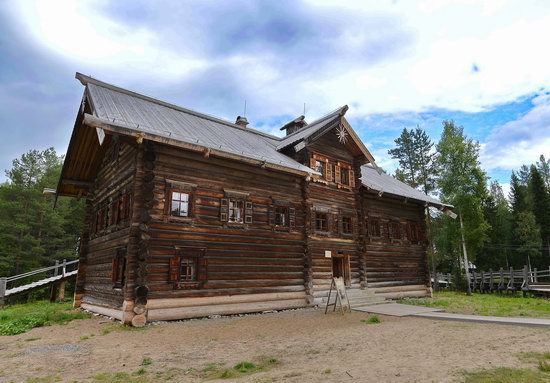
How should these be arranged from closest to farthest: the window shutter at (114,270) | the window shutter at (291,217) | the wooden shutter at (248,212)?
the window shutter at (114,270) < the wooden shutter at (248,212) < the window shutter at (291,217)

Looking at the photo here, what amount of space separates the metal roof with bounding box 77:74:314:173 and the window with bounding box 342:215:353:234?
4429mm

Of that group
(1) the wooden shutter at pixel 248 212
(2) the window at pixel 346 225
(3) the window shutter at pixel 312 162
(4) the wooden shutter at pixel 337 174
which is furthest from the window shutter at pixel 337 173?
(1) the wooden shutter at pixel 248 212

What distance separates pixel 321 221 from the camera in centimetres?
1958

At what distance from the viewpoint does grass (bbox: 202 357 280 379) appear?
6.63 meters

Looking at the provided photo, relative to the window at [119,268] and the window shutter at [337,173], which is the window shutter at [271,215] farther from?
the window at [119,268]

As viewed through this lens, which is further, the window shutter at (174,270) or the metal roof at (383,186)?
the metal roof at (383,186)

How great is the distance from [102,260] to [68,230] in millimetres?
26886

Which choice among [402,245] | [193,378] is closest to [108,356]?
[193,378]

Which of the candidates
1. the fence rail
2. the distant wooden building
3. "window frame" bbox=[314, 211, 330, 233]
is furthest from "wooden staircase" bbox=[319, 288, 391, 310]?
the fence rail

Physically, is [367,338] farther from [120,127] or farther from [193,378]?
[120,127]

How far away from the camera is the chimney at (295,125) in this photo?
2533cm

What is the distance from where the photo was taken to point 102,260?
1670 cm

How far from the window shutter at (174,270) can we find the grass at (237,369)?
6248mm

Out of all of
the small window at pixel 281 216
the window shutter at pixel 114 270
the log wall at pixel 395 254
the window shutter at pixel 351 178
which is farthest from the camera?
the log wall at pixel 395 254
